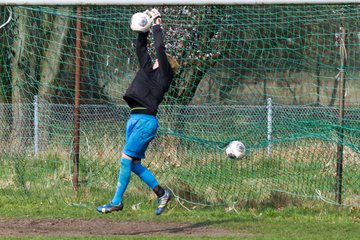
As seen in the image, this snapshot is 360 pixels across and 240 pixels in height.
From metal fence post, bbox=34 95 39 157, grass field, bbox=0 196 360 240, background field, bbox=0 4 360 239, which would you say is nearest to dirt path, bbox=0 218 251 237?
grass field, bbox=0 196 360 240

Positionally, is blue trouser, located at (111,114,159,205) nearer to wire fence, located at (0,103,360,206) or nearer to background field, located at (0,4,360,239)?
background field, located at (0,4,360,239)

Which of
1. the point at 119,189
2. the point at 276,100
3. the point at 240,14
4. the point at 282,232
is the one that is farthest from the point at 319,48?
the point at 119,189

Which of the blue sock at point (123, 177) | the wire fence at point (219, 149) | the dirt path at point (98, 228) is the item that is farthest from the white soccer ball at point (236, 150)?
the blue sock at point (123, 177)

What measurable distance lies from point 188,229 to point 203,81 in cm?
280

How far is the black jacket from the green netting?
2281 mm

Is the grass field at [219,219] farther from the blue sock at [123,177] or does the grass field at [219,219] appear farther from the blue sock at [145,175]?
the blue sock at [145,175]

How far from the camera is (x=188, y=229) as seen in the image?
395 inches

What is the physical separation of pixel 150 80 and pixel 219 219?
231cm

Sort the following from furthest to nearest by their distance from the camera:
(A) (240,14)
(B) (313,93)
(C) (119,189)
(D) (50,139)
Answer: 1. (B) (313,93)
2. (D) (50,139)
3. (A) (240,14)
4. (C) (119,189)

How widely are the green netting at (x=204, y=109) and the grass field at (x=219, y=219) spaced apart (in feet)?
1.04

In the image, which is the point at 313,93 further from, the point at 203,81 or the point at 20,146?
the point at 20,146

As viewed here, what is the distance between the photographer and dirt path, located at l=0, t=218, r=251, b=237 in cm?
973

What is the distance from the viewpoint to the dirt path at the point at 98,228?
31.9ft

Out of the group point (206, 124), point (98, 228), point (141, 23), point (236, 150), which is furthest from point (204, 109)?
point (141, 23)
